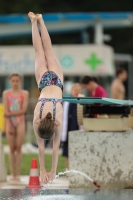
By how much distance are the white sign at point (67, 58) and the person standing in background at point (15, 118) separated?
1677cm

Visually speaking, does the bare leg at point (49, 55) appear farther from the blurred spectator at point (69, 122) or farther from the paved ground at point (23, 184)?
the blurred spectator at point (69, 122)

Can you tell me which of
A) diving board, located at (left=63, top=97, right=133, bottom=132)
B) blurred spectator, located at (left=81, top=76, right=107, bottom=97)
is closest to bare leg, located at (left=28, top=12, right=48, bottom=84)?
diving board, located at (left=63, top=97, right=133, bottom=132)

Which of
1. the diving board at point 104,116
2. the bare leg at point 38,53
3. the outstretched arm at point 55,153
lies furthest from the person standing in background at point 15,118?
the outstretched arm at point 55,153

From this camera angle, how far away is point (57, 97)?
9.86m

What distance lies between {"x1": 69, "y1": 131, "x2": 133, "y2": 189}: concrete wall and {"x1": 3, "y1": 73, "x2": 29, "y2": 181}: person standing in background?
2162 mm

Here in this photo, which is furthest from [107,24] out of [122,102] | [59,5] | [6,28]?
[122,102]

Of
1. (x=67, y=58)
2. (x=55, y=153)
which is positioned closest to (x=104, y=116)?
(x=55, y=153)

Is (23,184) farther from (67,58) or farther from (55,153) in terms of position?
(67,58)

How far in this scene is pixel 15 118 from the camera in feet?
45.3

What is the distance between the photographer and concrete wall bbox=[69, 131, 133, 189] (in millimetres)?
11680

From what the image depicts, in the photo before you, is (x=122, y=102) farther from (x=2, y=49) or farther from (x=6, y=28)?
(x=6, y=28)

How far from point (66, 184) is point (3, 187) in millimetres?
1181

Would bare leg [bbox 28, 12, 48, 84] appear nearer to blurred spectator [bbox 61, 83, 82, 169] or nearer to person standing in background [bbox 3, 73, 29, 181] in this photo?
person standing in background [bbox 3, 73, 29, 181]

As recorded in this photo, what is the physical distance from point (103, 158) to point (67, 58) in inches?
770
